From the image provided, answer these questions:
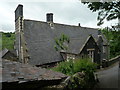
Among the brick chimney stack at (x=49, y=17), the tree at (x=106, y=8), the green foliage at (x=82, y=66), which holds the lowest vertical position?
the green foliage at (x=82, y=66)

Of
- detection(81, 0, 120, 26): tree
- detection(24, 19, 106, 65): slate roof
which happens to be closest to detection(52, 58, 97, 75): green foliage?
detection(81, 0, 120, 26): tree

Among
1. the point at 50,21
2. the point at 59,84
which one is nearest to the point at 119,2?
the point at 59,84

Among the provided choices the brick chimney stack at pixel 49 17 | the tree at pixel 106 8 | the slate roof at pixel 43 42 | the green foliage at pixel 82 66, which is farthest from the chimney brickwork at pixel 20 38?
the tree at pixel 106 8

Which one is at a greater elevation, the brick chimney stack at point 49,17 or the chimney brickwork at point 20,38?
the brick chimney stack at point 49,17

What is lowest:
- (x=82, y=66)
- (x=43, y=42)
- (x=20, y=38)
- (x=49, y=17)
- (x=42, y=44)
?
(x=82, y=66)

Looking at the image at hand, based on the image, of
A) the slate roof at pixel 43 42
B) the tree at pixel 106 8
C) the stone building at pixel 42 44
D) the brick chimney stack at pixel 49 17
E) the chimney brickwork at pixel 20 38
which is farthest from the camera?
the brick chimney stack at pixel 49 17

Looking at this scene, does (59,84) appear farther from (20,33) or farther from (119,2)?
(20,33)

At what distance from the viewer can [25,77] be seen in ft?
9.25

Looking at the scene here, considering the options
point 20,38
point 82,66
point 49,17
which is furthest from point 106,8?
point 49,17

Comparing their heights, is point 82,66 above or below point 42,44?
below

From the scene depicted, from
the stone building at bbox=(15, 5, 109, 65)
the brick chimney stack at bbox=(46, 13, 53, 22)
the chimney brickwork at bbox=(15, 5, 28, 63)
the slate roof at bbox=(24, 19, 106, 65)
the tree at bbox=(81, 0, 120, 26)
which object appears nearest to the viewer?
the tree at bbox=(81, 0, 120, 26)

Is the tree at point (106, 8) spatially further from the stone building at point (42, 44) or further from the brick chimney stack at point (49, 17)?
the brick chimney stack at point (49, 17)

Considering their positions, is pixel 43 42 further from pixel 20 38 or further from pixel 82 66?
pixel 82 66

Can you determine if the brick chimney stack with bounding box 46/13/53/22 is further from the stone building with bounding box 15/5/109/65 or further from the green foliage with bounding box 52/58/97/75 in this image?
the green foliage with bounding box 52/58/97/75
